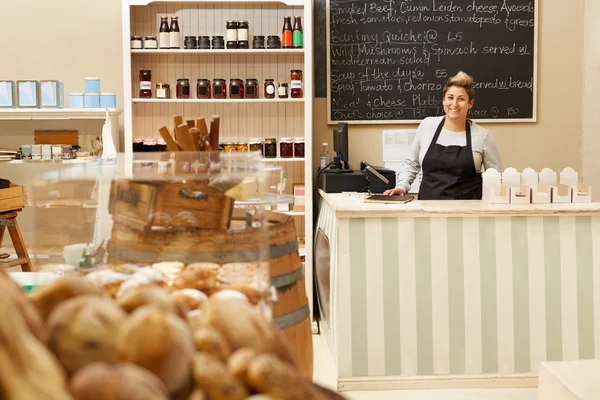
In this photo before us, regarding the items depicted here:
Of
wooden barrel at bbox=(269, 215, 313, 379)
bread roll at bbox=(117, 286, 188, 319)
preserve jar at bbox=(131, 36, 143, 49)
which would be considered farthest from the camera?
preserve jar at bbox=(131, 36, 143, 49)

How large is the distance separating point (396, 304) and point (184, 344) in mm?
3316

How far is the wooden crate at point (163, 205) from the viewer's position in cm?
120

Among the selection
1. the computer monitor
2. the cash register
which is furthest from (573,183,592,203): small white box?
the computer monitor

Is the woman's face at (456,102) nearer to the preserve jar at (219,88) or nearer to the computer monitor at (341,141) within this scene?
the computer monitor at (341,141)

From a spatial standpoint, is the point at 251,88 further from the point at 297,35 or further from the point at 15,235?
the point at 15,235

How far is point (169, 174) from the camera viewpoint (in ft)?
3.80

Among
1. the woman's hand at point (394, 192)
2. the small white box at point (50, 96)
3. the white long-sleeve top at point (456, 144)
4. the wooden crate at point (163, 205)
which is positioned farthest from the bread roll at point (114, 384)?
the small white box at point (50, 96)

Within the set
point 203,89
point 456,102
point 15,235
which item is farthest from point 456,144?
point 15,235

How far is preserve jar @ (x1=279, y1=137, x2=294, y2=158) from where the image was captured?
527 cm

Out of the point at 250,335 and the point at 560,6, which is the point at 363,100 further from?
the point at 250,335

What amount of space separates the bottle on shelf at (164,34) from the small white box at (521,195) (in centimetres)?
273

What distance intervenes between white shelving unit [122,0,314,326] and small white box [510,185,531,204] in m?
1.71

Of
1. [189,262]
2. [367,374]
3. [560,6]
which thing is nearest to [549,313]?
[367,374]

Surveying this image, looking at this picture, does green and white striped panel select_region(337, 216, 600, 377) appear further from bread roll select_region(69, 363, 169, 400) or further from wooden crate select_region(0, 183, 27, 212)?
bread roll select_region(69, 363, 169, 400)
